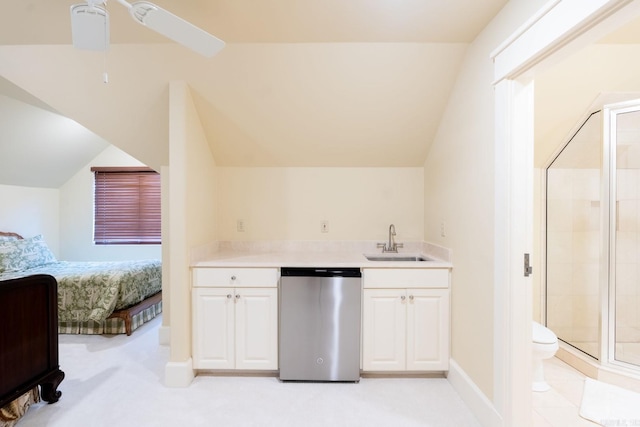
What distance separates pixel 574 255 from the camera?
272 cm

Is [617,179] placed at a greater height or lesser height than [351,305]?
greater

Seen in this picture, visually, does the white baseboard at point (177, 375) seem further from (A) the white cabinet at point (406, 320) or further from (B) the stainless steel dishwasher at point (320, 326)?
(A) the white cabinet at point (406, 320)

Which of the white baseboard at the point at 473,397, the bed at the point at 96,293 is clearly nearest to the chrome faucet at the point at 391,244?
the white baseboard at the point at 473,397

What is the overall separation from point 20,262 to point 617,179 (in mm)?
6173

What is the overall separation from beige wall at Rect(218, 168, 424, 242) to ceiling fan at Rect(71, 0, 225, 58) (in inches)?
66.3

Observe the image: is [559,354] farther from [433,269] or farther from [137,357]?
[137,357]

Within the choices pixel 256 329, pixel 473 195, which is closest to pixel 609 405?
pixel 473 195

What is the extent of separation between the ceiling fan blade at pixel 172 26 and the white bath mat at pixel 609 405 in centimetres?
308

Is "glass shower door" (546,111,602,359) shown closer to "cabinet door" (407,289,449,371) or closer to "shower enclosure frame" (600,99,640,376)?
"shower enclosure frame" (600,99,640,376)

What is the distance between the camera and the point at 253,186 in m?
3.09

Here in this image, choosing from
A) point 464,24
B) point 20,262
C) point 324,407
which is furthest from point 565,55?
point 20,262

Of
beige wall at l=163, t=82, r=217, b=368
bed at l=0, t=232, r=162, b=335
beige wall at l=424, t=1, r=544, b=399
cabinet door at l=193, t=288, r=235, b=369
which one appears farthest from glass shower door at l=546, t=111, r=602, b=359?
bed at l=0, t=232, r=162, b=335

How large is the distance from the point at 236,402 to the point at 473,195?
84.5 inches

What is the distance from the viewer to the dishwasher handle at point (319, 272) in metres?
2.38
